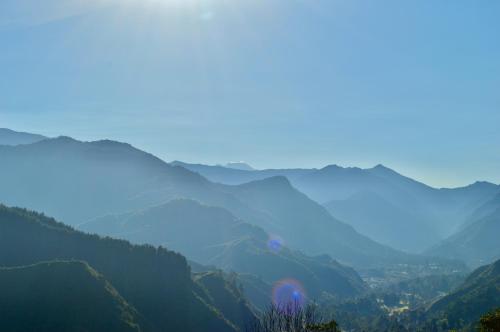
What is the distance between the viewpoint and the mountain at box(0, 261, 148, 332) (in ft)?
580

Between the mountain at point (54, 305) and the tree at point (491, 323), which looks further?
the mountain at point (54, 305)

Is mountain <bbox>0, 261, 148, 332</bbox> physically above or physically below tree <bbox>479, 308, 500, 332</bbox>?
below

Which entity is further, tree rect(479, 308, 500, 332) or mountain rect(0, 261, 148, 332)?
mountain rect(0, 261, 148, 332)

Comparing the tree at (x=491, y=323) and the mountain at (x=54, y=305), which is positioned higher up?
the tree at (x=491, y=323)

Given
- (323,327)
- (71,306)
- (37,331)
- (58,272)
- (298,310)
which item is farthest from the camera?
(58,272)

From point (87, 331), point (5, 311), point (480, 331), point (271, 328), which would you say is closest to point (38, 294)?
point (5, 311)

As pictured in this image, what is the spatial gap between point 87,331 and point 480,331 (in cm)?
14673

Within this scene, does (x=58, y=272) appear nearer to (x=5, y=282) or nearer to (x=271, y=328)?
(x=5, y=282)

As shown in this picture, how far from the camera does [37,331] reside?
173250 mm

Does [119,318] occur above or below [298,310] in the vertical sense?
below

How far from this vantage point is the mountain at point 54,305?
177m

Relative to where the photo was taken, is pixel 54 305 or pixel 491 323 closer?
pixel 491 323

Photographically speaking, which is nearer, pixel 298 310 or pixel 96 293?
pixel 298 310

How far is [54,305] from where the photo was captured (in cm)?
18462
